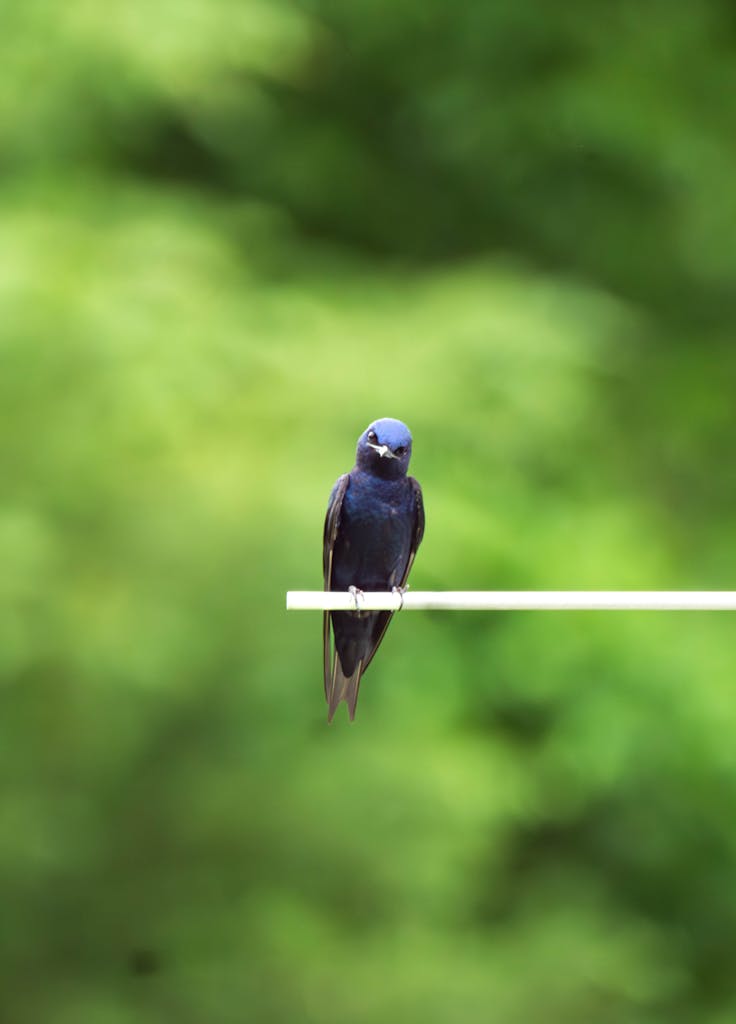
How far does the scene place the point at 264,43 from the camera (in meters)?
5.45

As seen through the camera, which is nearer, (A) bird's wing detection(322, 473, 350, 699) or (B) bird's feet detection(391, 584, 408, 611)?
(B) bird's feet detection(391, 584, 408, 611)

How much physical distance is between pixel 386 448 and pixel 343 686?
765mm

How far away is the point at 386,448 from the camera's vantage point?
120 inches

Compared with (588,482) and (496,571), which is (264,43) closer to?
(496,571)

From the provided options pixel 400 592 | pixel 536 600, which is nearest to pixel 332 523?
pixel 400 592

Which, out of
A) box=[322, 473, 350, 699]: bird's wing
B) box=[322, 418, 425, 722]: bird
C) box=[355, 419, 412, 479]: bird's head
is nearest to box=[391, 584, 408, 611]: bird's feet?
box=[322, 418, 425, 722]: bird

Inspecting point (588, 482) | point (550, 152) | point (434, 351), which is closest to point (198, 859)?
point (434, 351)

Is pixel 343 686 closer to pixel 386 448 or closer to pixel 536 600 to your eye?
pixel 386 448

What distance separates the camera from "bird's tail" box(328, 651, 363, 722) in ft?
7.35

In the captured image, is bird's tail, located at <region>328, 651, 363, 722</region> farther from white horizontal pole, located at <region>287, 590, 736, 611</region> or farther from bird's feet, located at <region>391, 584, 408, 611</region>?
white horizontal pole, located at <region>287, 590, 736, 611</region>

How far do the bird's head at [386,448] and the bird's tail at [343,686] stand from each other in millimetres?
468

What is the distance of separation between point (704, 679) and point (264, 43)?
3337mm

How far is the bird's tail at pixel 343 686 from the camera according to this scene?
88.3 inches

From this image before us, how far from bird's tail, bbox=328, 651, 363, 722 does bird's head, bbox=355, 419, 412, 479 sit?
18.4 inches
